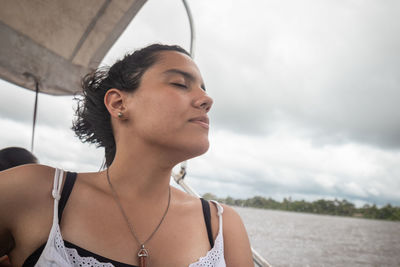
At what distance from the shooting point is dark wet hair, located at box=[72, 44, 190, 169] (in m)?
1.61

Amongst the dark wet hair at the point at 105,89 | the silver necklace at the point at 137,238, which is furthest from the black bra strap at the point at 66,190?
the dark wet hair at the point at 105,89

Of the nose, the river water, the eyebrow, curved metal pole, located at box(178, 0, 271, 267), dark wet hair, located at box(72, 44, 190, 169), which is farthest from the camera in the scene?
the river water

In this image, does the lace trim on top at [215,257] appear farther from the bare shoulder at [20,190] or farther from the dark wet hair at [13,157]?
the dark wet hair at [13,157]

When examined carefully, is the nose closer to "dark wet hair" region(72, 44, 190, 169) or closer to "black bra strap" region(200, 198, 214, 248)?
"dark wet hair" region(72, 44, 190, 169)

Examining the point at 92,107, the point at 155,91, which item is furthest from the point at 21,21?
the point at 155,91

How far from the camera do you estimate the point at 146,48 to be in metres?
1.73

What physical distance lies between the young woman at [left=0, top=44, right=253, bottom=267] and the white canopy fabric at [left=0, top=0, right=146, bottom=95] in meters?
0.87

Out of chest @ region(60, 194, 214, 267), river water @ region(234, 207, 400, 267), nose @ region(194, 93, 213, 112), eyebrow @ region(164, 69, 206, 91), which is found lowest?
river water @ region(234, 207, 400, 267)

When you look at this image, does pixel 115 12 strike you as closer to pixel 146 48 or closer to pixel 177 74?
pixel 146 48

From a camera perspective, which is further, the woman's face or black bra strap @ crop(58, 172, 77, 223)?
the woman's face

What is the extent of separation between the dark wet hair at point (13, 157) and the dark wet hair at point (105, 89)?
847 millimetres

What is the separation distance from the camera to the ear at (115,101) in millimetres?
1540

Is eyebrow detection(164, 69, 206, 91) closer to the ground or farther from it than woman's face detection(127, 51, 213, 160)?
farther from it

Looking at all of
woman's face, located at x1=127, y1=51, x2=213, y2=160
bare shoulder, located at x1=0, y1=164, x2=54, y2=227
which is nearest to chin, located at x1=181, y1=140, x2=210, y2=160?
woman's face, located at x1=127, y1=51, x2=213, y2=160
